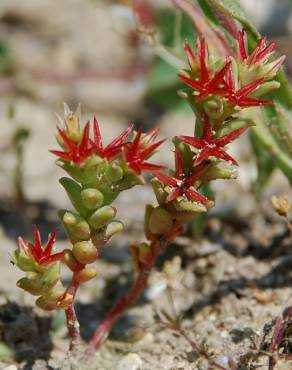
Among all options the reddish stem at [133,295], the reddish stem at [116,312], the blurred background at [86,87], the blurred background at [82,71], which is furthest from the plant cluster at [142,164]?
the blurred background at [82,71]

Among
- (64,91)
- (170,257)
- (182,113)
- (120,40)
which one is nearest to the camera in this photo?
(170,257)

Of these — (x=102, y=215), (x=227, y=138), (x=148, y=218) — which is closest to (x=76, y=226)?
(x=102, y=215)

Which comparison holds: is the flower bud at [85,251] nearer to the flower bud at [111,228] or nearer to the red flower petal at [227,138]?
the flower bud at [111,228]

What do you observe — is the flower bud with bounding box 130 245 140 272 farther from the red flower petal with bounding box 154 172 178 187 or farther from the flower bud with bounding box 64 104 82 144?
the flower bud with bounding box 64 104 82 144

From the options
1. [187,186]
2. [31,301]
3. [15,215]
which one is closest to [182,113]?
[15,215]

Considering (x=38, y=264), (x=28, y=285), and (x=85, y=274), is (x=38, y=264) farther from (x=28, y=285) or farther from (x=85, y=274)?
(x=85, y=274)

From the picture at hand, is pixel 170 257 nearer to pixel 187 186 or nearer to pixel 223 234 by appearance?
pixel 223 234
